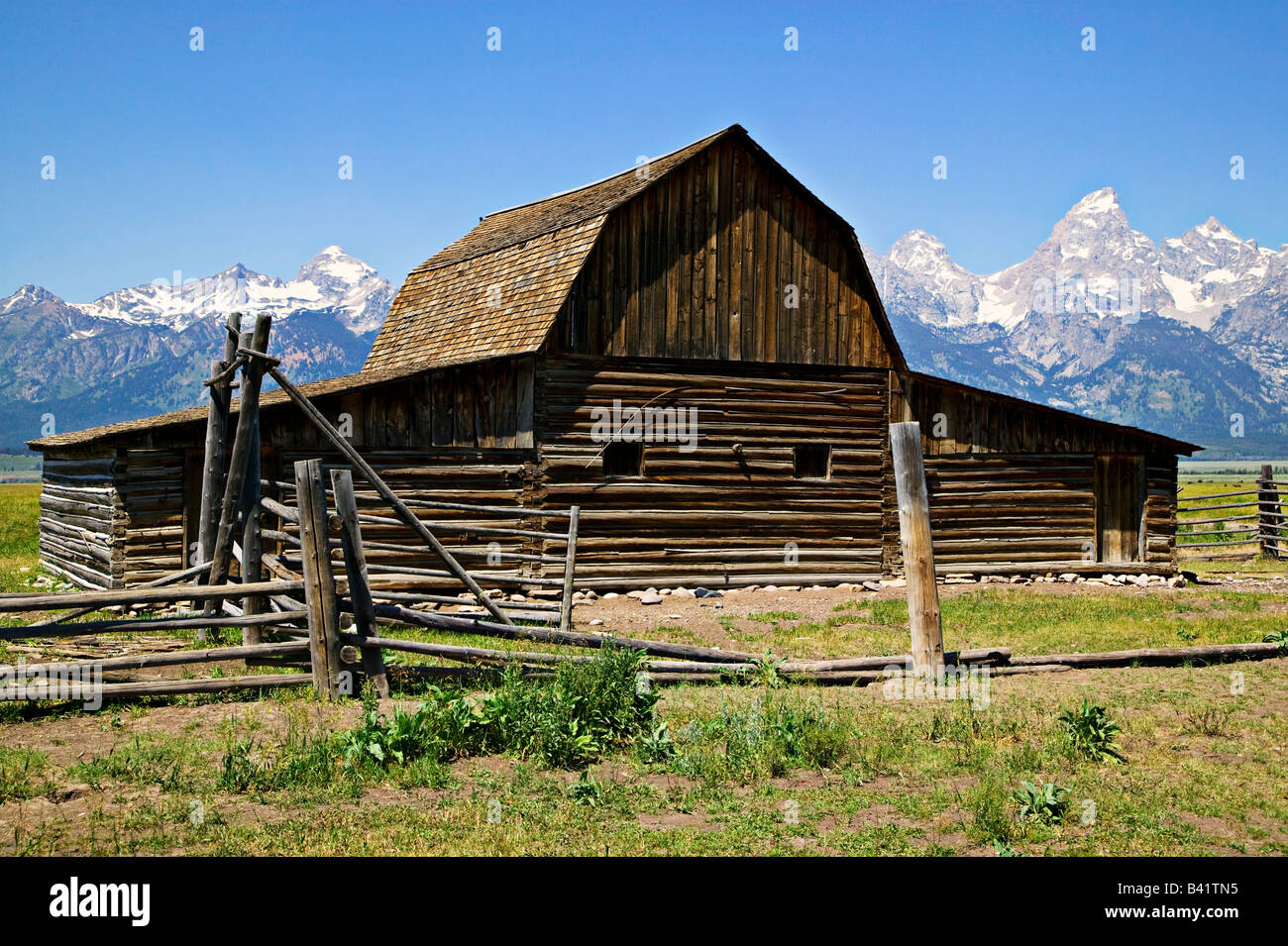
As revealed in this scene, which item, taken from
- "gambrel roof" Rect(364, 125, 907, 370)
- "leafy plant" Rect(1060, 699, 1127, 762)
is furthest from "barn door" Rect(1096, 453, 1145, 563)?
"leafy plant" Rect(1060, 699, 1127, 762)

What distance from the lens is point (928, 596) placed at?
1027 cm

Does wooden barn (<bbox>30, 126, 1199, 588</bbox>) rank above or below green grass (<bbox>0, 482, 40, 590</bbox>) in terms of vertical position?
above

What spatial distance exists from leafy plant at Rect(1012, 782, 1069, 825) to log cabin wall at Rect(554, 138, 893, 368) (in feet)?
42.6

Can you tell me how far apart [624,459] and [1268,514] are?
20171mm

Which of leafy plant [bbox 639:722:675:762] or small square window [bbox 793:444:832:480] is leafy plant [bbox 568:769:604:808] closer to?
leafy plant [bbox 639:722:675:762]

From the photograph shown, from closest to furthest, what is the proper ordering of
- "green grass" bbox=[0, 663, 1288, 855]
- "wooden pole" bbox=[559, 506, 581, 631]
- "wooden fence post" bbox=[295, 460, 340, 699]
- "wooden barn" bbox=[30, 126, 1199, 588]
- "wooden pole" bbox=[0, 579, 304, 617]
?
"green grass" bbox=[0, 663, 1288, 855]
"wooden pole" bbox=[0, 579, 304, 617]
"wooden fence post" bbox=[295, 460, 340, 699]
"wooden pole" bbox=[559, 506, 581, 631]
"wooden barn" bbox=[30, 126, 1199, 588]

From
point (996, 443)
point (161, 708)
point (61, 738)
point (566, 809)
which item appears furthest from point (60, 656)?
point (996, 443)

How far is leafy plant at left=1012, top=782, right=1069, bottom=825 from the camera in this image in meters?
6.20

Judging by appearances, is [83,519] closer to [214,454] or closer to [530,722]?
[214,454]

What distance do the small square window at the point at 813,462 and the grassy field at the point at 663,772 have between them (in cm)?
970

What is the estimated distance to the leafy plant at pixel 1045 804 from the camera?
6199mm

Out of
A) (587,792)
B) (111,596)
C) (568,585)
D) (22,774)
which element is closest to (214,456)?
(111,596)

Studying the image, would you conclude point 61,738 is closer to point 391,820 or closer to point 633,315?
point 391,820
